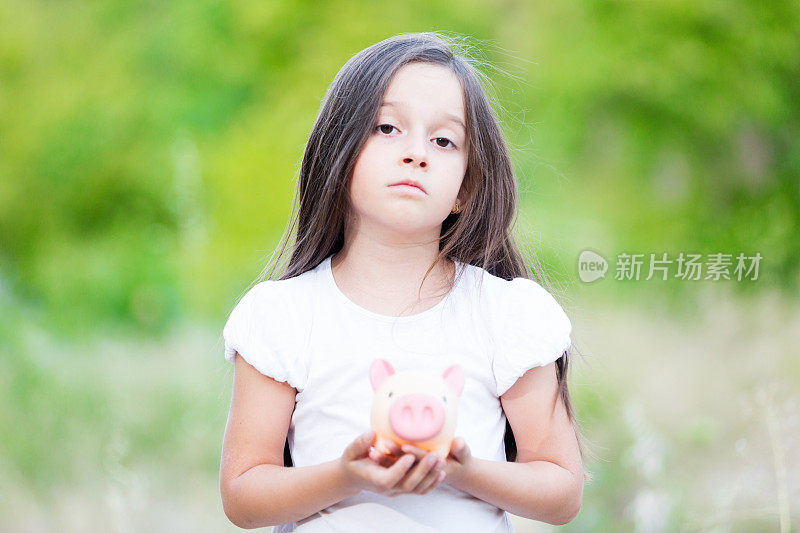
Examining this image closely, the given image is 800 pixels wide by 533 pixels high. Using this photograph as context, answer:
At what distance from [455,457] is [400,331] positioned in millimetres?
176

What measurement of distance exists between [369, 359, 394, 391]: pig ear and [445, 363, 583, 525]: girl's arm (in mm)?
192

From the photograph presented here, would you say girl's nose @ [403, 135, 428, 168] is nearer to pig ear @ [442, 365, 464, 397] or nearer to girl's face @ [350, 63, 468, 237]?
girl's face @ [350, 63, 468, 237]

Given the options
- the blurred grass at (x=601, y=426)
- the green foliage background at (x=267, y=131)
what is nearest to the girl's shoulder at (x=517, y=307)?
the blurred grass at (x=601, y=426)

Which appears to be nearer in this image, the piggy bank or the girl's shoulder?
the piggy bank

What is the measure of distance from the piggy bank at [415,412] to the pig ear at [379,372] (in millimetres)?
13

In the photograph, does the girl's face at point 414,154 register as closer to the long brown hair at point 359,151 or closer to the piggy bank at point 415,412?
the long brown hair at point 359,151

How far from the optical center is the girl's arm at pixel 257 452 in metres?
0.84

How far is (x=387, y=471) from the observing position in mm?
699

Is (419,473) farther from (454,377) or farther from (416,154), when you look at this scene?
(416,154)

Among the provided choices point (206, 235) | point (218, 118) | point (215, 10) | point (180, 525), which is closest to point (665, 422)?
point (180, 525)

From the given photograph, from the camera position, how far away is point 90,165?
2.34 meters

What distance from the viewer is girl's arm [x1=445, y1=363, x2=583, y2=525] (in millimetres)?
862

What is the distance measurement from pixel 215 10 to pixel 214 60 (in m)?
0.13

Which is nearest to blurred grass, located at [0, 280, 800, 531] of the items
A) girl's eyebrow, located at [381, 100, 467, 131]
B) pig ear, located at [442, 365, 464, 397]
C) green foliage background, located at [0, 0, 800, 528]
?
green foliage background, located at [0, 0, 800, 528]
